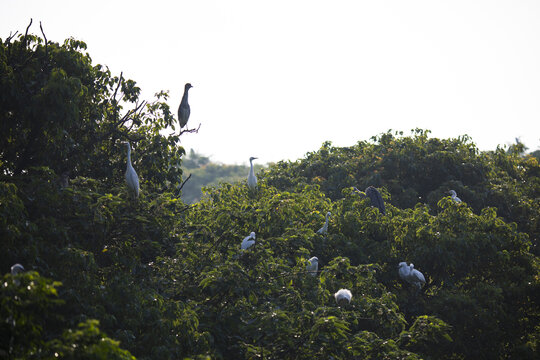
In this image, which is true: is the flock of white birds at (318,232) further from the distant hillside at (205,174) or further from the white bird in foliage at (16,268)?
the distant hillside at (205,174)

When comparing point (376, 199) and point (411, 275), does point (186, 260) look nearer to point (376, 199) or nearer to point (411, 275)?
point (411, 275)

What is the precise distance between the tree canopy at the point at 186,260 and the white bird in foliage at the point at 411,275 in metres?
0.24

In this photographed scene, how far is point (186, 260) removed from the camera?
21.4 feet

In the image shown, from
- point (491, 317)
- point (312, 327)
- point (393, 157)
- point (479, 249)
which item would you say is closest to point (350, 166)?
point (393, 157)

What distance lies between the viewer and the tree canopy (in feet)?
15.7

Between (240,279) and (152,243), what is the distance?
1.16 metres

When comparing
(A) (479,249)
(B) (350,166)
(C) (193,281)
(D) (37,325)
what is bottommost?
(D) (37,325)

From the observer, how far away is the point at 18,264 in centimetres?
455

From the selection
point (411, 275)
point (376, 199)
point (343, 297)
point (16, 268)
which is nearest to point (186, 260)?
point (343, 297)

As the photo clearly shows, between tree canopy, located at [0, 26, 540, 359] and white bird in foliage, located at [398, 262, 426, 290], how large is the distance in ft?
0.80

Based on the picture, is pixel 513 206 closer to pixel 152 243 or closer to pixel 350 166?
pixel 350 166

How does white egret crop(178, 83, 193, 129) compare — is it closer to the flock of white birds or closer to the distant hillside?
the flock of white birds

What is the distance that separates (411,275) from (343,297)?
1884 mm

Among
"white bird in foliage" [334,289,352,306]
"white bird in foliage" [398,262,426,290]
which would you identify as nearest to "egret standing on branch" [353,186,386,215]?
"white bird in foliage" [398,262,426,290]
